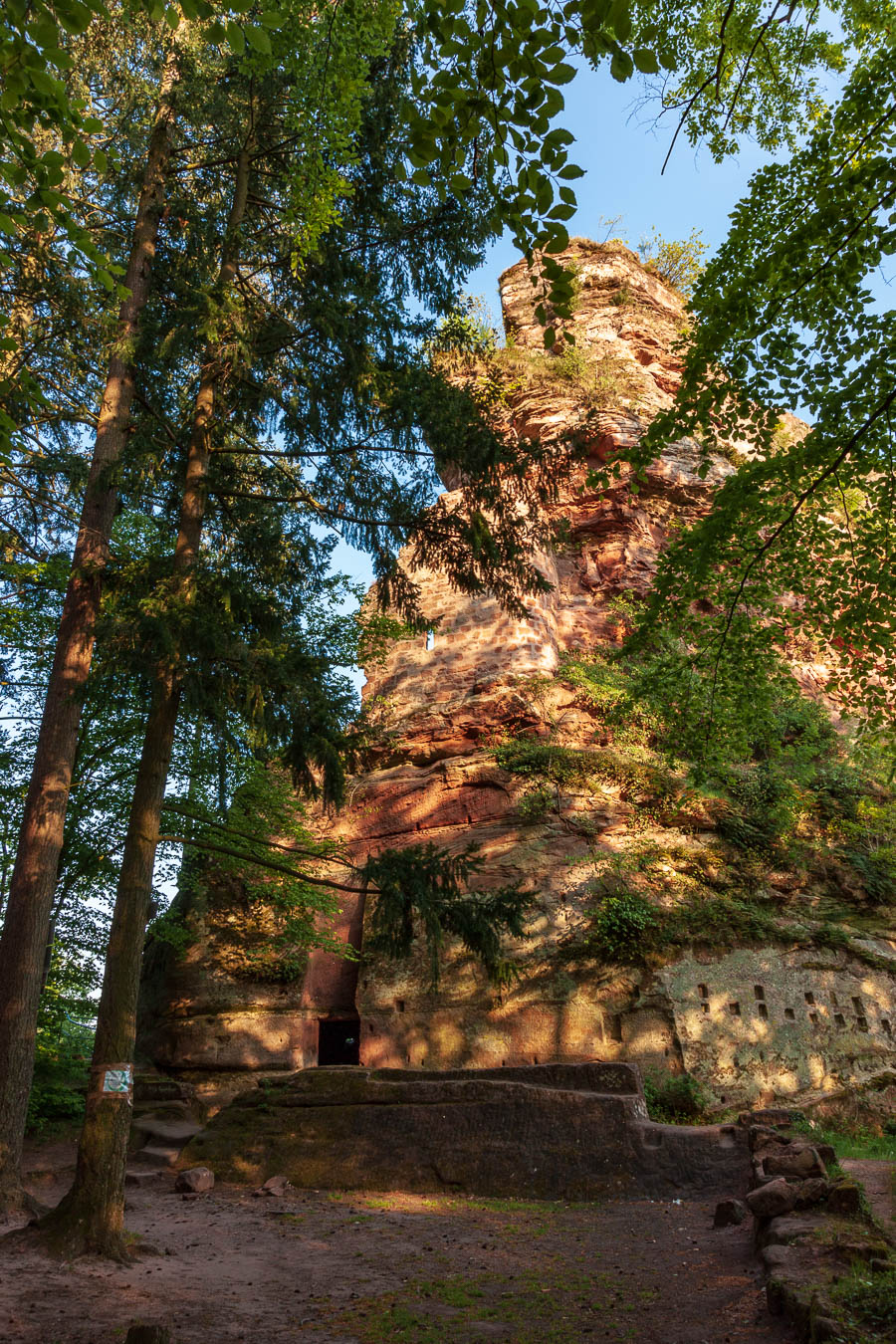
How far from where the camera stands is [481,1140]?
995cm

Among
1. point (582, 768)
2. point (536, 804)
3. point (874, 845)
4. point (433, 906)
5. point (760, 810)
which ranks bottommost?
point (433, 906)

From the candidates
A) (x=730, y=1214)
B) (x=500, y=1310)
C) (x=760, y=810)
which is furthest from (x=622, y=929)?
(x=500, y=1310)

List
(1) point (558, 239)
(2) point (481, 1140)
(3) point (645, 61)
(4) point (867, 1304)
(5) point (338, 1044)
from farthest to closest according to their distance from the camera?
(5) point (338, 1044) → (2) point (481, 1140) → (4) point (867, 1304) → (1) point (558, 239) → (3) point (645, 61)

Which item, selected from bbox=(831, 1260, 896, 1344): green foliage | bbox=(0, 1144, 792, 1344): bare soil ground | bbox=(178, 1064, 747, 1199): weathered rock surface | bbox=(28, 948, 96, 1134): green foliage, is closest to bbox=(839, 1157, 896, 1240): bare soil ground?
bbox=(0, 1144, 792, 1344): bare soil ground

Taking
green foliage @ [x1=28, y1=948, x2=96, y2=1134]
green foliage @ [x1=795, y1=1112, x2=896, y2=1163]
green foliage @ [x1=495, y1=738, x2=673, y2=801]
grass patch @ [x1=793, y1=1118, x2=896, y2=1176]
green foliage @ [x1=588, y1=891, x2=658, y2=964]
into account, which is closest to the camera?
grass patch @ [x1=793, y1=1118, x2=896, y2=1176]

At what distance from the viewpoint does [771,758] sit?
57.8 feet

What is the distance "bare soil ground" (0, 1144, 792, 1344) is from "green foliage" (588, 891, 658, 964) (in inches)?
207

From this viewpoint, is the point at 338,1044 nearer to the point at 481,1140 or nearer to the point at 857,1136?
the point at 481,1140

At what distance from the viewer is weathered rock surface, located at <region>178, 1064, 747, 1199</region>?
31.2ft

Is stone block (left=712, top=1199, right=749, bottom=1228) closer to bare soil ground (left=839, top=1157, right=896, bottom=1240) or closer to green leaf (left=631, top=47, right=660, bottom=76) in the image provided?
bare soil ground (left=839, top=1157, right=896, bottom=1240)

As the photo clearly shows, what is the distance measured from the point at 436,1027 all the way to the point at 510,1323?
30.4ft

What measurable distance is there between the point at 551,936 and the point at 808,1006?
14.3 feet

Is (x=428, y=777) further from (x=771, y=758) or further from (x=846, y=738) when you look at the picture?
(x=846, y=738)

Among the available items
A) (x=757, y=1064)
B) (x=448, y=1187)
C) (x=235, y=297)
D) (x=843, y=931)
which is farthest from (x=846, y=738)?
(x=235, y=297)
